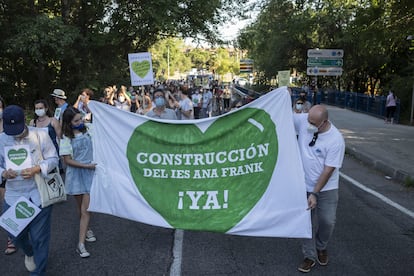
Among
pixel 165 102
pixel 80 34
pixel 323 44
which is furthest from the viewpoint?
pixel 323 44

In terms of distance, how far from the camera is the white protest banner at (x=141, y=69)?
11.6 m

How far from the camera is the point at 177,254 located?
491cm

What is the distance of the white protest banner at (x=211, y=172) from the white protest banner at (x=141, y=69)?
6.98 meters

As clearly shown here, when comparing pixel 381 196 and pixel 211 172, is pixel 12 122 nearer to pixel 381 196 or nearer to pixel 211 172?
pixel 211 172

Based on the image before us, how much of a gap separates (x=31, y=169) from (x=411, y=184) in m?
7.23

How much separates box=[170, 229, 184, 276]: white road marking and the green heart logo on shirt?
1.47 feet

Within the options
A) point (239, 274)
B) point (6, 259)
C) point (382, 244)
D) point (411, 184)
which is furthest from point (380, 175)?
point (6, 259)

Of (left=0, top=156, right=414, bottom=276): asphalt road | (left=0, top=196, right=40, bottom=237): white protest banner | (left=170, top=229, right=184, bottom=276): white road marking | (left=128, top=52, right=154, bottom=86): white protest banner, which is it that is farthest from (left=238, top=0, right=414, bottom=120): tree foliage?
(left=0, top=196, right=40, bottom=237): white protest banner

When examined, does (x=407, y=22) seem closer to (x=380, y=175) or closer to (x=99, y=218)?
(x=380, y=175)

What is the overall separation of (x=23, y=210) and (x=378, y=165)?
336 inches

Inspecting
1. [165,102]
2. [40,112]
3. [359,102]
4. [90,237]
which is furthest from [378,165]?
[359,102]

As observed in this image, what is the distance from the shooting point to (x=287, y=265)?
15.1 ft

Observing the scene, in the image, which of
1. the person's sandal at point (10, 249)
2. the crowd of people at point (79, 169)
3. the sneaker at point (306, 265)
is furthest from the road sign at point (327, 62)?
the person's sandal at point (10, 249)

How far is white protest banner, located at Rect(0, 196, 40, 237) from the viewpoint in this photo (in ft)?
12.8
